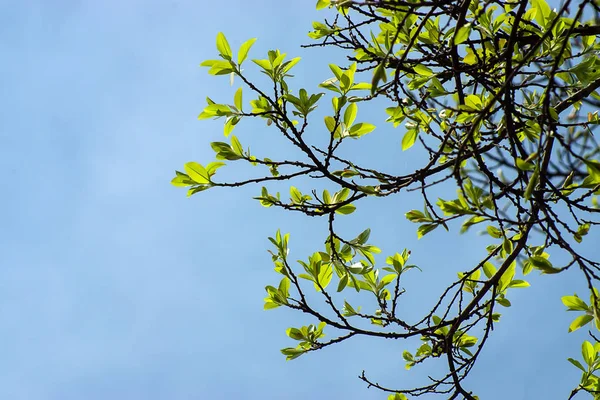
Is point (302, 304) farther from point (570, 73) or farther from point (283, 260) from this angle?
point (570, 73)

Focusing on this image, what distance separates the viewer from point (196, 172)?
8.55 ft

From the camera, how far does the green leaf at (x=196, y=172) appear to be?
2598 millimetres

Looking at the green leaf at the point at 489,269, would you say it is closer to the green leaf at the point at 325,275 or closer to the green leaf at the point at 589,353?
the green leaf at the point at 589,353

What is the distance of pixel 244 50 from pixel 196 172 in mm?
565

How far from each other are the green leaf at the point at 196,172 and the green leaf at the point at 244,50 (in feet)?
1.59

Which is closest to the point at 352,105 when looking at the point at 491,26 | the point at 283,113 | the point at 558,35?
the point at 283,113

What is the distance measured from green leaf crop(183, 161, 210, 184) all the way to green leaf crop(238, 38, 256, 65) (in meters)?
0.49

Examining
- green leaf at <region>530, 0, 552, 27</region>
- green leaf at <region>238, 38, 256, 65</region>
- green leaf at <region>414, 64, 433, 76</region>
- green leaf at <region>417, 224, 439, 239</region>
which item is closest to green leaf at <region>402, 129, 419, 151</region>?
green leaf at <region>414, 64, 433, 76</region>

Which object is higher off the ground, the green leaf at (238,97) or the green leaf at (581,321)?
the green leaf at (238,97)

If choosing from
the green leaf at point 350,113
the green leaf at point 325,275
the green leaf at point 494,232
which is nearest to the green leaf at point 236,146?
the green leaf at point 350,113

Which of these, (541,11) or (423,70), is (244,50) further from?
(541,11)

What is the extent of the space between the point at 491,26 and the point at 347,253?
4.03 ft

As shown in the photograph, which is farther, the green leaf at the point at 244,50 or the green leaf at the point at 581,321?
the green leaf at the point at 244,50

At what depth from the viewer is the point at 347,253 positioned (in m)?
2.90
